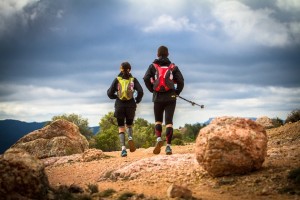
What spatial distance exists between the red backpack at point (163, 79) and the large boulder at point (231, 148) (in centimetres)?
330

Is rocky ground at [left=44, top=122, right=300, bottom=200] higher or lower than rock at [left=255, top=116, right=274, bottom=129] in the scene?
lower

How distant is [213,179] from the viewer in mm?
9734

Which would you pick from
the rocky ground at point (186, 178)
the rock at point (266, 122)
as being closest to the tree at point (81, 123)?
the rock at point (266, 122)

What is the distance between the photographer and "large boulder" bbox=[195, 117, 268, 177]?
942 centimetres

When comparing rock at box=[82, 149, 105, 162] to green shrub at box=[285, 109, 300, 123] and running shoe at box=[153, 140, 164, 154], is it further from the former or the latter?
green shrub at box=[285, 109, 300, 123]

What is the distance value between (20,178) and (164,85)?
248 inches

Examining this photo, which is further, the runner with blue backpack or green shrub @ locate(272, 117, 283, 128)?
green shrub @ locate(272, 117, 283, 128)

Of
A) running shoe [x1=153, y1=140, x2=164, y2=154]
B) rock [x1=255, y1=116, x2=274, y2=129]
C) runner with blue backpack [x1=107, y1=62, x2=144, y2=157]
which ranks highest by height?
runner with blue backpack [x1=107, y1=62, x2=144, y2=157]

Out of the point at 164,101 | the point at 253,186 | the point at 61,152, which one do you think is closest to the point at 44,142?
the point at 61,152

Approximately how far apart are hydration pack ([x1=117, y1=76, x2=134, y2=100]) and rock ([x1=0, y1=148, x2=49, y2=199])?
6.32m

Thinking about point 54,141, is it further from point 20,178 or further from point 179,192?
point 179,192

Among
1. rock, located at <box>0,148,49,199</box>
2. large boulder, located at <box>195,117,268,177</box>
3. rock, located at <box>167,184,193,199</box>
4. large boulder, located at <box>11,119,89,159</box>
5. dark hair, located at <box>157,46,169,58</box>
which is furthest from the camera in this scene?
large boulder, located at <box>11,119,89,159</box>

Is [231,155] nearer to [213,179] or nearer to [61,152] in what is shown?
[213,179]

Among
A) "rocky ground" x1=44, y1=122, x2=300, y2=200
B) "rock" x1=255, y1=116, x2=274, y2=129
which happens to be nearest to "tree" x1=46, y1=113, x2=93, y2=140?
"rock" x1=255, y1=116, x2=274, y2=129
